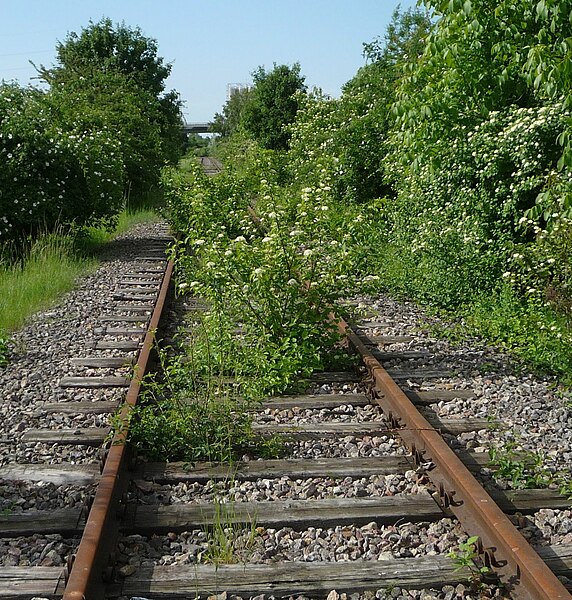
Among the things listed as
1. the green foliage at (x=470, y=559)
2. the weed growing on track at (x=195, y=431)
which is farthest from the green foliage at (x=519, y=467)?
the weed growing on track at (x=195, y=431)

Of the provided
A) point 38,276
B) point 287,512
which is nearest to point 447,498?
point 287,512

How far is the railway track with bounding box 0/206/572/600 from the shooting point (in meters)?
3.14

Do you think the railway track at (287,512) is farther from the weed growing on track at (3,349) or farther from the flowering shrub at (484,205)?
the flowering shrub at (484,205)

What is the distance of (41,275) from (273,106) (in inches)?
993

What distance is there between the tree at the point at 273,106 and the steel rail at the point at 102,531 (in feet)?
97.4

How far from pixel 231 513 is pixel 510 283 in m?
5.36

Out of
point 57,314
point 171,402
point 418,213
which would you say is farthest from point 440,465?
point 418,213

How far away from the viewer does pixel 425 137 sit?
837 centimetres

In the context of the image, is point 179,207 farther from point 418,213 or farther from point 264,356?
point 264,356

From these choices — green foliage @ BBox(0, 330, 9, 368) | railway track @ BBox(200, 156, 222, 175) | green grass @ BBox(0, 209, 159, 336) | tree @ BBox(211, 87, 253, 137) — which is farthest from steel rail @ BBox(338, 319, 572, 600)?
tree @ BBox(211, 87, 253, 137)

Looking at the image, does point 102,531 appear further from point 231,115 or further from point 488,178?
point 231,115

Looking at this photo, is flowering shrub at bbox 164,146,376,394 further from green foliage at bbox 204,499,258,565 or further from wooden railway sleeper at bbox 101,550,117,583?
wooden railway sleeper at bbox 101,550,117,583

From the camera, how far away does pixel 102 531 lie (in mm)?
3385

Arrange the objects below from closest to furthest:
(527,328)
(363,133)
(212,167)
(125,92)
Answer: (527,328) < (363,133) < (125,92) < (212,167)
